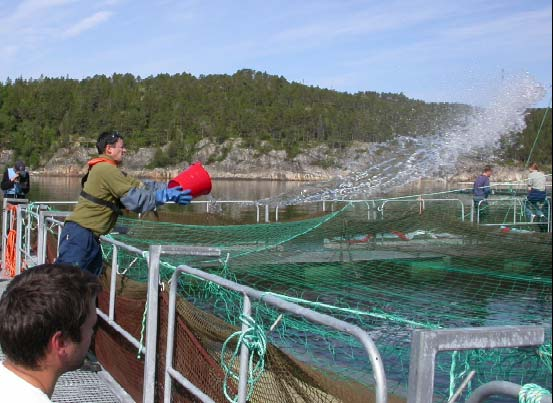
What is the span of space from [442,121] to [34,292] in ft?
70.8

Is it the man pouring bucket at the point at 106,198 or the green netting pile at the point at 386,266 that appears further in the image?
the green netting pile at the point at 386,266

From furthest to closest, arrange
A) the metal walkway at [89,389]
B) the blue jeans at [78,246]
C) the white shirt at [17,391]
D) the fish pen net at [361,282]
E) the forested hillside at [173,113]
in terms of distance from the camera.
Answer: the forested hillside at [173,113] < the blue jeans at [78,246] < the metal walkway at [89,389] < the fish pen net at [361,282] < the white shirt at [17,391]

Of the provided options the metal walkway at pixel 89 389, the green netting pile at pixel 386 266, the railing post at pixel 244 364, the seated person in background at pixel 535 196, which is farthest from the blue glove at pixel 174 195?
the seated person in background at pixel 535 196

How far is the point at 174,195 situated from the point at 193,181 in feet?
0.55

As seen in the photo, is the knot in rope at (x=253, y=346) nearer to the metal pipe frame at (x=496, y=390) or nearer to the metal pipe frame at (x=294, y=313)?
the metal pipe frame at (x=294, y=313)

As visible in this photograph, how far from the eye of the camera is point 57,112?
14250cm

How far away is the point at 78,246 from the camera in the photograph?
485 cm

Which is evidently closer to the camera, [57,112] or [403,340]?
[403,340]

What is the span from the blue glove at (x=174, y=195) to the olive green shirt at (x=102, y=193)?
0.55 ft

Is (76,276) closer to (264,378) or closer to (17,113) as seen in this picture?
(264,378)

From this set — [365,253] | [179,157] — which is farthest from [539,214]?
[179,157]

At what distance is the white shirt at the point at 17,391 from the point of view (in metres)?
1.85

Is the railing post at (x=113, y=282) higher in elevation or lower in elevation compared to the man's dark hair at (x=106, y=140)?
lower

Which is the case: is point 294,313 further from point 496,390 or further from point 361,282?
point 361,282
